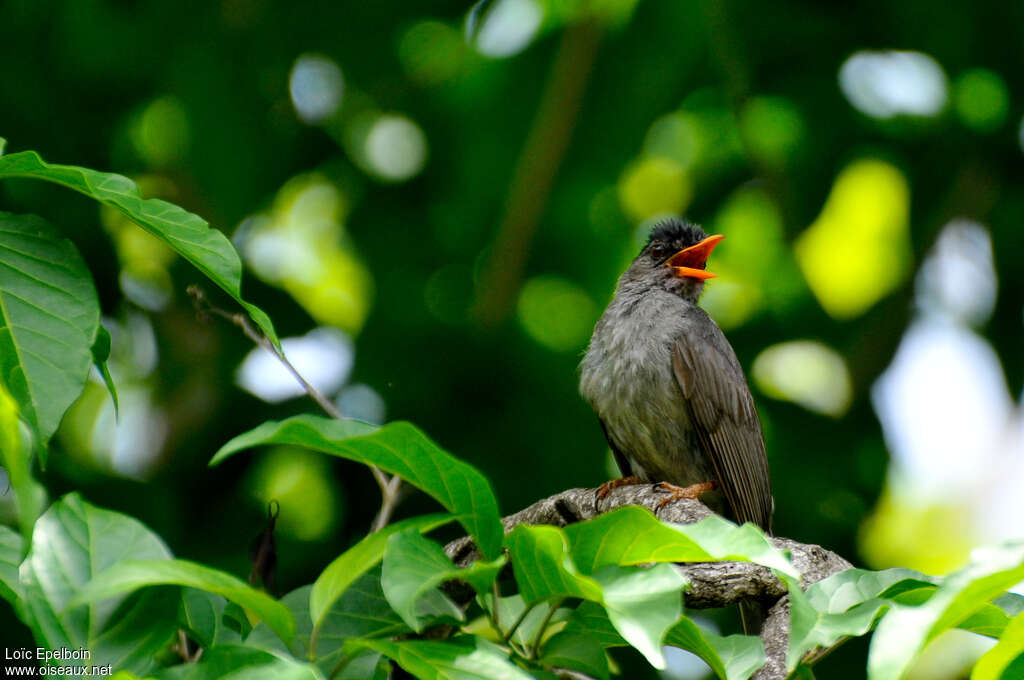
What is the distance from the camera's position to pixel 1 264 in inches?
75.3

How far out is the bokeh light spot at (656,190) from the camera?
623 centimetres

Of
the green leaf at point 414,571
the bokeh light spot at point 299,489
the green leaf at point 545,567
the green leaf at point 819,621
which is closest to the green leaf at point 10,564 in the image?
the green leaf at point 414,571

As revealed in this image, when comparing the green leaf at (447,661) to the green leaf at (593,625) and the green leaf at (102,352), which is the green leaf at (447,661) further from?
the green leaf at (102,352)

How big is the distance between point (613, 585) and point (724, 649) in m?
0.31

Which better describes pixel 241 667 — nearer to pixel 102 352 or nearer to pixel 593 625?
pixel 593 625

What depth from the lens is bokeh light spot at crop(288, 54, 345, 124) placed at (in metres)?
5.67

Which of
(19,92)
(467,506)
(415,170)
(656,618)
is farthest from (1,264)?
(415,170)

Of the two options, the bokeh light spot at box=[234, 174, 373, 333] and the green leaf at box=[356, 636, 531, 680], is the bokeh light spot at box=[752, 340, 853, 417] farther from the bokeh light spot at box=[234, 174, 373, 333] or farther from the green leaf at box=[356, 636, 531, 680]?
the green leaf at box=[356, 636, 531, 680]

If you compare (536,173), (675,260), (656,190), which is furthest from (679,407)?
(656,190)

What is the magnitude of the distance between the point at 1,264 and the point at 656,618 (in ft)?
4.30

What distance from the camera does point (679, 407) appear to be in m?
4.38

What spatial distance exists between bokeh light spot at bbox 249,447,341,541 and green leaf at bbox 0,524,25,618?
10.2ft

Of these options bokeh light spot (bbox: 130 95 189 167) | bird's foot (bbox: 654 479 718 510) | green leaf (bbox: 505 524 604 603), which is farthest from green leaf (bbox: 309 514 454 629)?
bokeh light spot (bbox: 130 95 189 167)

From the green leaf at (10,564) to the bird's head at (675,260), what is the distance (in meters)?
3.45
